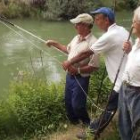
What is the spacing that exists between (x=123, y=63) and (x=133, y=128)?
2.33ft

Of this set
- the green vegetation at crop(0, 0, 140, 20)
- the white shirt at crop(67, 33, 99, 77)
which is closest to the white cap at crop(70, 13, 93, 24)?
the white shirt at crop(67, 33, 99, 77)

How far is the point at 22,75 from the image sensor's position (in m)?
6.43

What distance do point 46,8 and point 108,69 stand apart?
1749 cm

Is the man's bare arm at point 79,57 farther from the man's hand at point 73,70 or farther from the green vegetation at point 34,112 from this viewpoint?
the green vegetation at point 34,112

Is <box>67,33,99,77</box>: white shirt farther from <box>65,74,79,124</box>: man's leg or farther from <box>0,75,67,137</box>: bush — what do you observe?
<box>0,75,67,137</box>: bush

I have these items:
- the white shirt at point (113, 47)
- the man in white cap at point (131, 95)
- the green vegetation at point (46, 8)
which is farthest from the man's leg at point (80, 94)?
the green vegetation at point (46, 8)

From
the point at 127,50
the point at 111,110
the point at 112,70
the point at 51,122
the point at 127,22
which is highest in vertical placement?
the point at 127,50

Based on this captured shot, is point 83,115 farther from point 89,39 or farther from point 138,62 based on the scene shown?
point 138,62

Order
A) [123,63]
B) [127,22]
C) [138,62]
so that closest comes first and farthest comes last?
[138,62]
[123,63]
[127,22]

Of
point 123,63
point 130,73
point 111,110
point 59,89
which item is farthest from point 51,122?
point 130,73

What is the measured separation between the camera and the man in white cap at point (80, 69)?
14.8 ft

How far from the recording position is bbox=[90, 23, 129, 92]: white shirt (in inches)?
158

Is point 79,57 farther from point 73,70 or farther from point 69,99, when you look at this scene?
point 69,99

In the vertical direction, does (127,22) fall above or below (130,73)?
below
